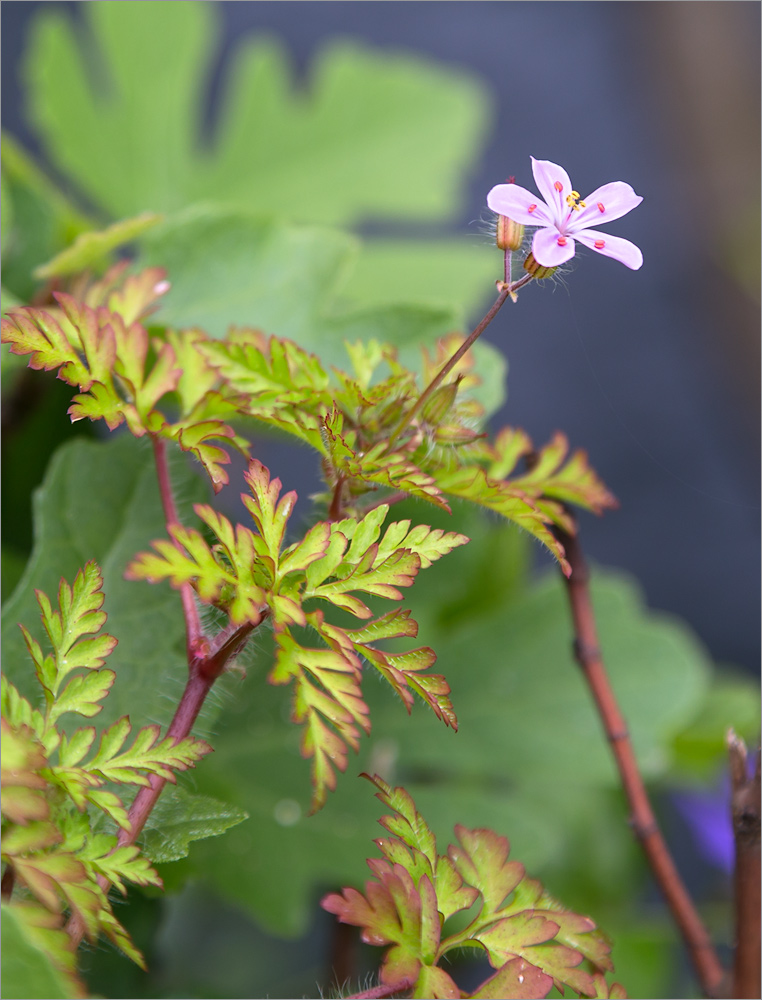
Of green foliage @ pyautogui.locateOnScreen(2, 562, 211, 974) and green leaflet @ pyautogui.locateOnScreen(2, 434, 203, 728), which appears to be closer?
green foliage @ pyautogui.locateOnScreen(2, 562, 211, 974)

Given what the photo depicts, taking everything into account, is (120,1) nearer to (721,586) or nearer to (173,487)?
(173,487)

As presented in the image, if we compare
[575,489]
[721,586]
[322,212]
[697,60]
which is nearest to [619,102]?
[697,60]

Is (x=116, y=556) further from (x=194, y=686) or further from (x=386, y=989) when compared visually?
(x=386, y=989)

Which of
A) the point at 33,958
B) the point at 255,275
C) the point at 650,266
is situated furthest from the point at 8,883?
the point at 650,266

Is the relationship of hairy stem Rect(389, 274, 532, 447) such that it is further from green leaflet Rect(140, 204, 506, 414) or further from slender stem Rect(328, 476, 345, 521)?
green leaflet Rect(140, 204, 506, 414)

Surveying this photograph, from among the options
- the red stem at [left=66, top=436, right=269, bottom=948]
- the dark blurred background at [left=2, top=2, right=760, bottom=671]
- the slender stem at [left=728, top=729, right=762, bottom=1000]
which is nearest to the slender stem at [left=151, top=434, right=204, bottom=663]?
the red stem at [left=66, top=436, right=269, bottom=948]

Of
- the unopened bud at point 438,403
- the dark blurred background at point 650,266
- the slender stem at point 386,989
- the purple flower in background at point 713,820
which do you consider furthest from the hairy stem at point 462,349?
the dark blurred background at point 650,266
